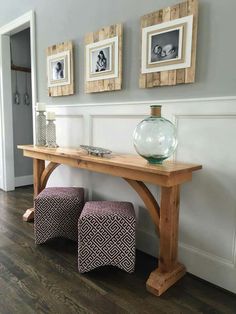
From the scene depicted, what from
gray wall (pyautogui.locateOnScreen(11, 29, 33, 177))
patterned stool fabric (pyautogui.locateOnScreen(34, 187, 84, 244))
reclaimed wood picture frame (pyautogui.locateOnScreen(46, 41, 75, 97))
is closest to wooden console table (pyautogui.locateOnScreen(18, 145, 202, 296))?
patterned stool fabric (pyautogui.locateOnScreen(34, 187, 84, 244))

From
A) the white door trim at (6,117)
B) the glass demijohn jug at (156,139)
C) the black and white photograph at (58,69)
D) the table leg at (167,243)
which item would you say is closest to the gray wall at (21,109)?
the white door trim at (6,117)

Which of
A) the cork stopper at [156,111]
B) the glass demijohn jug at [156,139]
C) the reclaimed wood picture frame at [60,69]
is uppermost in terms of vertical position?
the reclaimed wood picture frame at [60,69]

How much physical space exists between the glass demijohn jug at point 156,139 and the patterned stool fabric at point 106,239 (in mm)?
443

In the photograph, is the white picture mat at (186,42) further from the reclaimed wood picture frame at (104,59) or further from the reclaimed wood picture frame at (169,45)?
the reclaimed wood picture frame at (104,59)

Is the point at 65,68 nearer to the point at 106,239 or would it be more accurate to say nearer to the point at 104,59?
the point at 104,59

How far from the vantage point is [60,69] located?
2.58 meters

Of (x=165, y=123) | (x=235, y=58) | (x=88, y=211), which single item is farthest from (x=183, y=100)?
(x=88, y=211)

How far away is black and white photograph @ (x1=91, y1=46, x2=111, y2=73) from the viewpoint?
2.12 meters

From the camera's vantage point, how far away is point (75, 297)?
1.52m

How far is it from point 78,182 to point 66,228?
0.55m

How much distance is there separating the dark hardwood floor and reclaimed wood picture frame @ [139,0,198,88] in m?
1.31

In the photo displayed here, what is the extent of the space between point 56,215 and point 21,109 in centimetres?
228

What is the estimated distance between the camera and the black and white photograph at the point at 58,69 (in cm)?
256

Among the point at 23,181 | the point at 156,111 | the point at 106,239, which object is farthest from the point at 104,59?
the point at 23,181
